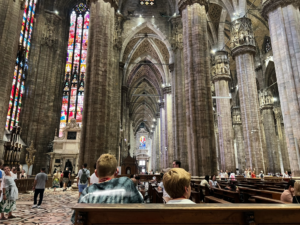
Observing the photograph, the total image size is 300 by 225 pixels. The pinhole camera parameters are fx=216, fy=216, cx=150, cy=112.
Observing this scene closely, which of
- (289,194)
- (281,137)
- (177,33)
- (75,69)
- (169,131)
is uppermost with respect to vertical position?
(177,33)

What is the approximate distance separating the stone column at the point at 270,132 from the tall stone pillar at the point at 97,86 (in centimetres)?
1615

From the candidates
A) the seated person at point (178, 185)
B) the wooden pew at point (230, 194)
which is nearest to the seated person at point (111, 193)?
the seated person at point (178, 185)

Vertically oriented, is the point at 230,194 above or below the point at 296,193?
below

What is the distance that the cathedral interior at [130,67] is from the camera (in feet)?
34.4

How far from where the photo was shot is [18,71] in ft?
52.1

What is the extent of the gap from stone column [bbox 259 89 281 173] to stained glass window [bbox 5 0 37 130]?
21482 millimetres

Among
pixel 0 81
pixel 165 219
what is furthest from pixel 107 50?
pixel 165 219

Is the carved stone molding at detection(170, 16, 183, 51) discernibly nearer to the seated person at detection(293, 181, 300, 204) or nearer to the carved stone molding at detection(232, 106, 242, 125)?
the carved stone molding at detection(232, 106, 242, 125)

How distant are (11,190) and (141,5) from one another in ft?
72.0

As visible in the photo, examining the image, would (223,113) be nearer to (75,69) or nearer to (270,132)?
(270,132)

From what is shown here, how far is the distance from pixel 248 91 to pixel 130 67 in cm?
1772

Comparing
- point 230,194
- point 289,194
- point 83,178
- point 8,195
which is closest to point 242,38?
point 230,194

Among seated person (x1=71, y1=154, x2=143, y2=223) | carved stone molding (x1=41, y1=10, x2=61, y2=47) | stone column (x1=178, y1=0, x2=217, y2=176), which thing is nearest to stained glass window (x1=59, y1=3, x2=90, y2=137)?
carved stone molding (x1=41, y1=10, x2=61, y2=47)

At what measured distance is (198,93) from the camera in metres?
11.1
